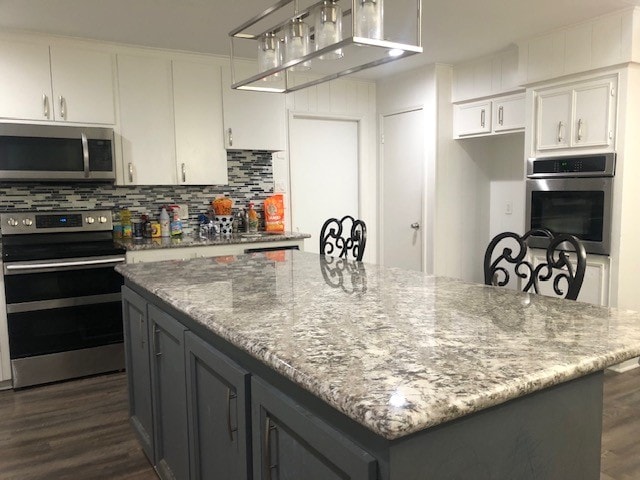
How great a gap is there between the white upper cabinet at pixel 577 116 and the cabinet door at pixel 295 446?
9.88 ft

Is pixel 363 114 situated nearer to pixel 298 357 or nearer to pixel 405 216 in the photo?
pixel 405 216

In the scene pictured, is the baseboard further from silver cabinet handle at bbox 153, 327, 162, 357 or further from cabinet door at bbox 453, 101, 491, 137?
silver cabinet handle at bbox 153, 327, 162, 357

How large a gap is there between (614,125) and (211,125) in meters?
2.85

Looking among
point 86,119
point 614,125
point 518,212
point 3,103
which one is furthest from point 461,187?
point 3,103

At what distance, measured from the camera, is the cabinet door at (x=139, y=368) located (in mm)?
2166

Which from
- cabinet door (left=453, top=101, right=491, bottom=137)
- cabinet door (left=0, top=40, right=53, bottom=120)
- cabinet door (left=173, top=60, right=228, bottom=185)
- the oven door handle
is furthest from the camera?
cabinet door (left=453, top=101, right=491, bottom=137)

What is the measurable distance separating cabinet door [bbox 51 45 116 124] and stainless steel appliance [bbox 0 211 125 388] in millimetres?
738

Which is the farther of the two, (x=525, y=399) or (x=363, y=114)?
(x=363, y=114)

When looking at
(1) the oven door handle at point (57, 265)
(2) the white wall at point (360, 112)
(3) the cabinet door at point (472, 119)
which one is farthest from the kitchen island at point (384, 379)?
(2) the white wall at point (360, 112)

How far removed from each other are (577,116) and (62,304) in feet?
11.7

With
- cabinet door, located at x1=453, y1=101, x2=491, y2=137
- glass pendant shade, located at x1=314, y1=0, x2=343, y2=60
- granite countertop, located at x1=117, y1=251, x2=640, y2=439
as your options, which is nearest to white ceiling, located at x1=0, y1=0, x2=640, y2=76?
cabinet door, located at x1=453, y1=101, x2=491, y2=137

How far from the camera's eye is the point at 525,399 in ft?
3.31

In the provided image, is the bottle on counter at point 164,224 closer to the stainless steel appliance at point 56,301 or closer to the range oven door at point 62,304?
the stainless steel appliance at point 56,301

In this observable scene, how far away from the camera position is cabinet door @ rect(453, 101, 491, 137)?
4.30m
